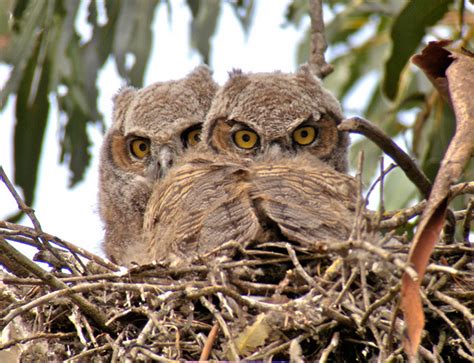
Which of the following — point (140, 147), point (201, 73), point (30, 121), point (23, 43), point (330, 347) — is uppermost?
point (23, 43)

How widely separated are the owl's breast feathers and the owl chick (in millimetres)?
736

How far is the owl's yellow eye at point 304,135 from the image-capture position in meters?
4.39

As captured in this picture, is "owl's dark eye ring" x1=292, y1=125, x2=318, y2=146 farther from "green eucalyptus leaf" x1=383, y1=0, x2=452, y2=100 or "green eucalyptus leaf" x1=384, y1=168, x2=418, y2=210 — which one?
"green eucalyptus leaf" x1=384, y1=168, x2=418, y2=210

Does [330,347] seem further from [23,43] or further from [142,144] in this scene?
[23,43]

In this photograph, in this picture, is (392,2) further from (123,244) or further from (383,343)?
(383,343)

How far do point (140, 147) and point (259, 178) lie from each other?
148 centimetres

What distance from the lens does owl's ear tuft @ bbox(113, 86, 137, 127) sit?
16.5 feet

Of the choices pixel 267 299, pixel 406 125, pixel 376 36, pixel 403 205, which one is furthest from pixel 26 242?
pixel 376 36

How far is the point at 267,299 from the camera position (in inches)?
113

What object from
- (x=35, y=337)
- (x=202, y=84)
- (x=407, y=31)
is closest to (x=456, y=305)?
(x=35, y=337)

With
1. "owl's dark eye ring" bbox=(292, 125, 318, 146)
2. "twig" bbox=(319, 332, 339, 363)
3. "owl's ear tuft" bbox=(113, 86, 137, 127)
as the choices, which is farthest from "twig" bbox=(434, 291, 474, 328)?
"owl's ear tuft" bbox=(113, 86, 137, 127)

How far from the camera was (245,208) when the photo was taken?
10.3ft

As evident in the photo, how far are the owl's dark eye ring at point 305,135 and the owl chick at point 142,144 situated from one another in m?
0.58

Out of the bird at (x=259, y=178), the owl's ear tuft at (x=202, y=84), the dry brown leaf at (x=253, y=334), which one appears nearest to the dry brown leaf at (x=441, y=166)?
the dry brown leaf at (x=253, y=334)
